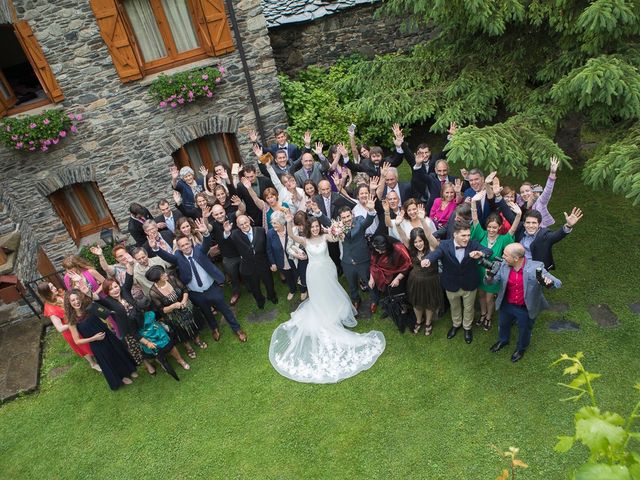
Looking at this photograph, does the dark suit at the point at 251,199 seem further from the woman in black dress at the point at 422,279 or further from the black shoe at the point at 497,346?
the black shoe at the point at 497,346

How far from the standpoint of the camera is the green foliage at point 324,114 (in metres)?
10.8

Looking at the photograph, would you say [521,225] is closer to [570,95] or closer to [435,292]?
[435,292]

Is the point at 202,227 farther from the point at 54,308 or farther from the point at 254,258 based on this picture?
the point at 54,308

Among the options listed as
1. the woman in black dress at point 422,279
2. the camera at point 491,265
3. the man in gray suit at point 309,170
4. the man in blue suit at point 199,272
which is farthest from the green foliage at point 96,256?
the camera at point 491,265

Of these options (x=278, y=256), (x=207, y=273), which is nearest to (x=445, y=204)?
(x=278, y=256)

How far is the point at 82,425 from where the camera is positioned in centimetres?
658

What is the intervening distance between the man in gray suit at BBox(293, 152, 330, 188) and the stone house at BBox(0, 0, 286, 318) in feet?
8.70

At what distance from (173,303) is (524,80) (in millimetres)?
6449

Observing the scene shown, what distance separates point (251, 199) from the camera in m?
8.13

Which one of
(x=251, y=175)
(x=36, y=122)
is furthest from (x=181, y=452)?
(x=36, y=122)

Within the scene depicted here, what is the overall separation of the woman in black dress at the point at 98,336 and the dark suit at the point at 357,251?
3.41 m

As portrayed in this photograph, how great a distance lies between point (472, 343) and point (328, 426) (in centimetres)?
233

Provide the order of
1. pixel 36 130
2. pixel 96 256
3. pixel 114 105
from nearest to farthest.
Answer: pixel 36 130
pixel 114 105
pixel 96 256

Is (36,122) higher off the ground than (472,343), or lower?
higher
